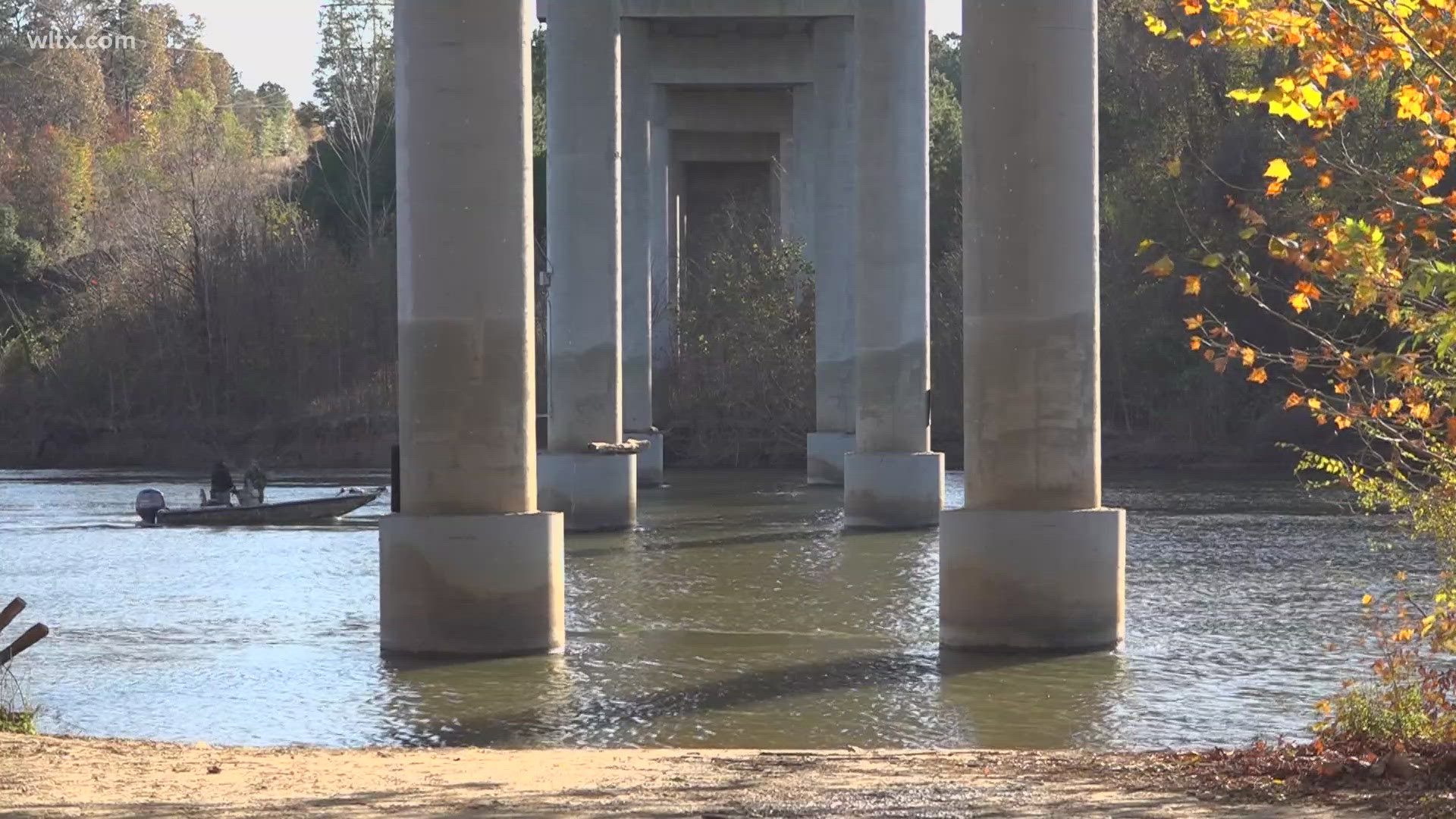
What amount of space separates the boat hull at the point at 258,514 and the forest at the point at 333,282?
1752cm

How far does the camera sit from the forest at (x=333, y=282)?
188 ft

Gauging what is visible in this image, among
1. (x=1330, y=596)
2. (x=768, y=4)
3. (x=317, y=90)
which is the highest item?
(x=317, y=90)

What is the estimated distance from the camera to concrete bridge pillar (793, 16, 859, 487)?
45781 millimetres

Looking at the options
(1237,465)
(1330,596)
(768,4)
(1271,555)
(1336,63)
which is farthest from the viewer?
(1237,465)

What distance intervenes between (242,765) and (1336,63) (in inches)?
281

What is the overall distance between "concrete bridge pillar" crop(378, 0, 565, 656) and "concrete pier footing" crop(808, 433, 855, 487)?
2797 cm

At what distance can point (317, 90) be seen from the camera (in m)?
109

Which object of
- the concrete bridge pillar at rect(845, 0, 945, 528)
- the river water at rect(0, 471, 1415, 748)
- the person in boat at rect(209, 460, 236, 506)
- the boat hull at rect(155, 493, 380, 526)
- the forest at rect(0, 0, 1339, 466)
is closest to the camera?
the river water at rect(0, 471, 1415, 748)

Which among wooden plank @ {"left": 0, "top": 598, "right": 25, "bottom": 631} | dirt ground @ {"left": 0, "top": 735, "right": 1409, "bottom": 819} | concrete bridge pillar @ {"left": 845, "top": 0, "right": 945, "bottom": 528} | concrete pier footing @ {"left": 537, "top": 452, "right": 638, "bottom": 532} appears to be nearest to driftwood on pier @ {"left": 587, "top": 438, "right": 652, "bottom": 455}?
concrete pier footing @ {"left": 537, "top": 452, "right": 638, "bottom": 532}

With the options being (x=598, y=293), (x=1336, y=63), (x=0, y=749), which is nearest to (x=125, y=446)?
(x=598, y=293)

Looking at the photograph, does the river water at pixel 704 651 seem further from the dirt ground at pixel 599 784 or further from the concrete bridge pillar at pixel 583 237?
the concrete bridge pillar at pixel 583 237

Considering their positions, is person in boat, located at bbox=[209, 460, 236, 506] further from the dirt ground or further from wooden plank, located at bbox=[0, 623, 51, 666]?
the dirt ground

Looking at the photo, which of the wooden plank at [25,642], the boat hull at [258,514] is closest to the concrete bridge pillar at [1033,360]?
the wooden plank at [25,642]

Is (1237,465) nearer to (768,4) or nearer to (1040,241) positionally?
(768,4)
